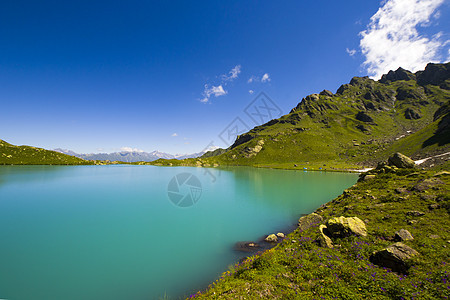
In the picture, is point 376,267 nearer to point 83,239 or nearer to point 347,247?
point 347,247

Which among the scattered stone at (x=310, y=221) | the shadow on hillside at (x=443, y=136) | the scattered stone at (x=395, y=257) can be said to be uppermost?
the shadow on hillside at (x=443, y=136)

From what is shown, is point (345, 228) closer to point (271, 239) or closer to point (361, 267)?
point (361, 267)

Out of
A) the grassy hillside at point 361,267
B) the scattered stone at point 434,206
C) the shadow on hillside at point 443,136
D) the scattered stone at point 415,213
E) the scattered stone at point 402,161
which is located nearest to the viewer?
the grassy hillside at point 361,267

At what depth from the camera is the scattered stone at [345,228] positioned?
14.3 m

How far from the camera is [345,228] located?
14.5 meters

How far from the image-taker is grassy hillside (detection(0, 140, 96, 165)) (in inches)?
5679

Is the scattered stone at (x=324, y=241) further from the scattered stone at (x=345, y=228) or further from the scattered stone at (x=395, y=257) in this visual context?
the scattered stone at (x=395, y=257)

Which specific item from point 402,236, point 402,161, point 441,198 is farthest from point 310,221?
point 402,161

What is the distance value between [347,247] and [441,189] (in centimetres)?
1753

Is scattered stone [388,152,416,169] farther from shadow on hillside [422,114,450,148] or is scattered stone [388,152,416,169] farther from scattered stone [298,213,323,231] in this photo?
shadow on hillside [422,114,450,148]

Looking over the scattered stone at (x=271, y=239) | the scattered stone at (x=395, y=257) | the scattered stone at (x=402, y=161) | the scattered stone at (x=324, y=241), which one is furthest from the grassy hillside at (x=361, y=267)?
the scattered stone at (x=402, y=161)

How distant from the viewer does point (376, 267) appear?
10.3 metres

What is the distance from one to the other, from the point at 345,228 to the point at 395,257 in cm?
451

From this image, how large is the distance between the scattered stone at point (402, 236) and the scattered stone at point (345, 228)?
6.40ft
